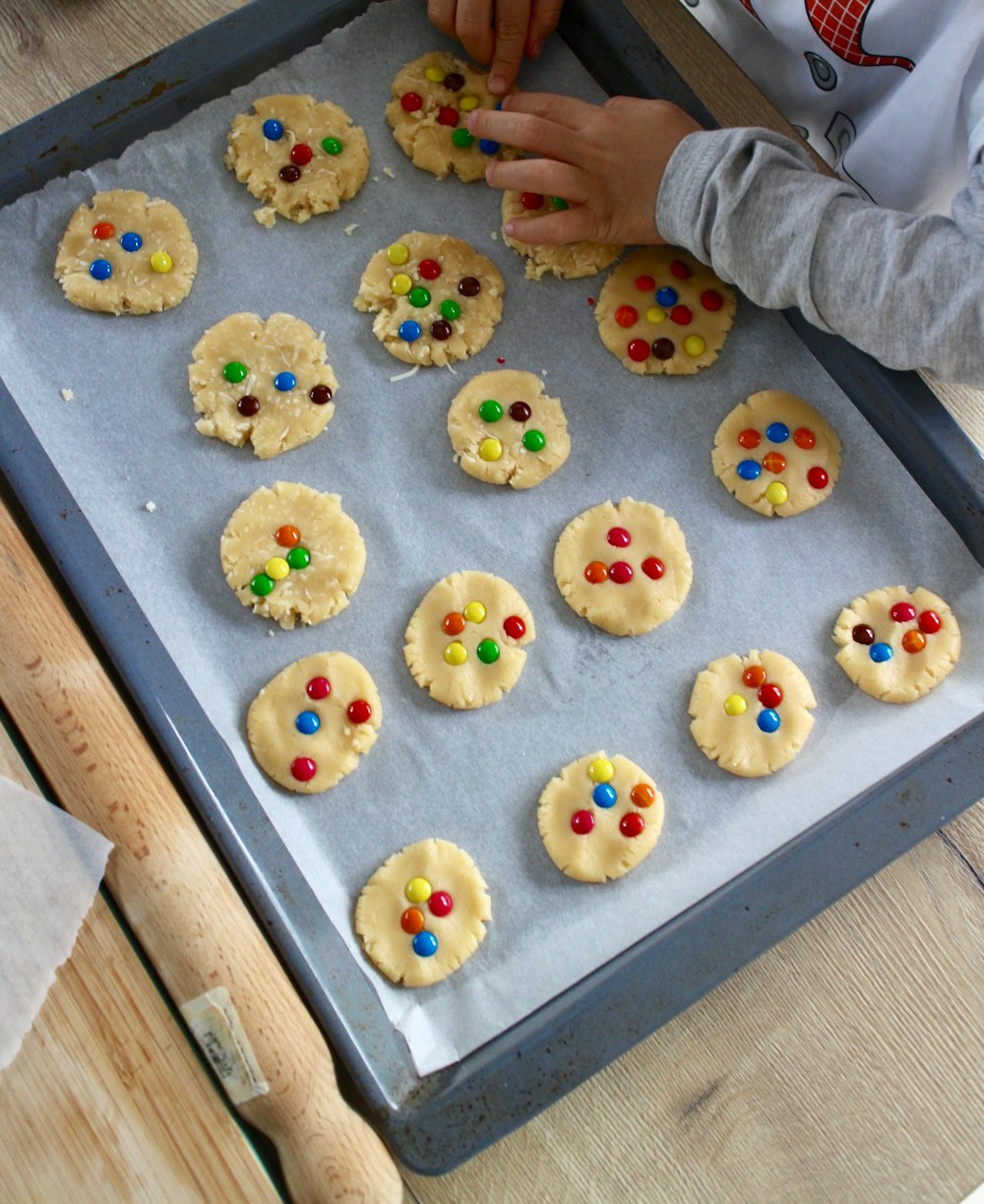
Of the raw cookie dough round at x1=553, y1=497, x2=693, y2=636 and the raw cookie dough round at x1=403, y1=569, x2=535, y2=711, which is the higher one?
the raw cookie dough round at x1=553, y1=497, x2=693, y2=636

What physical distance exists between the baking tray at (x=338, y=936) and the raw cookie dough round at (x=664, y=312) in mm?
105

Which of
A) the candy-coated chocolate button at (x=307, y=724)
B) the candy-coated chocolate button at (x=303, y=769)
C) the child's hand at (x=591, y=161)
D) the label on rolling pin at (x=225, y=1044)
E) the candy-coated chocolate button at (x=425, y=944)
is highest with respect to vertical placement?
the child's hand at (x=591, y=161)

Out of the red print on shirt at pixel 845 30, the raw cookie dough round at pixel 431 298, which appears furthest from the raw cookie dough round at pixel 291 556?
the red print on shirt at pixel 845 30

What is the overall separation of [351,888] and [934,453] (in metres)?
0.63

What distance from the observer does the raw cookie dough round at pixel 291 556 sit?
0.90 meters

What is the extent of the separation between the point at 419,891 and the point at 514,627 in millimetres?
233

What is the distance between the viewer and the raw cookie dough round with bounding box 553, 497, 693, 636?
3.01 feet

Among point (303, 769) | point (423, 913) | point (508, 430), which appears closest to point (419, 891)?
point (423, 913)

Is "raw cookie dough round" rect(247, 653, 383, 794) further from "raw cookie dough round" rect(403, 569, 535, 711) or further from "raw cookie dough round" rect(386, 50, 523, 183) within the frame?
"raw cookie dough round" rect(386, 50, 523, 183)

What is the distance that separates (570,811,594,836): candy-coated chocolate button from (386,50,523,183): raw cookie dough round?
60 cm

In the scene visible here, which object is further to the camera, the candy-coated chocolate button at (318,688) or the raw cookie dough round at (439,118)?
the raw cookie dough round at (439,118)

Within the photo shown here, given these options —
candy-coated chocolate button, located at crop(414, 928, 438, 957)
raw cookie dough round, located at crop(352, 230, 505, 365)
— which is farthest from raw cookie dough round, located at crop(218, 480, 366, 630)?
candy-coated chocolate button, located at crop(414, 928, 438, 957)

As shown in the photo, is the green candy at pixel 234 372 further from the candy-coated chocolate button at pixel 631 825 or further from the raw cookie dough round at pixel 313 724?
the candy-coated chocolate button at pixel 631 825

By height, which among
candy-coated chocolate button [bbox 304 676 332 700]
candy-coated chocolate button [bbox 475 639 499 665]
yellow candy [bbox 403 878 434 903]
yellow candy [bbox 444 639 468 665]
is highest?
candy-coated chocolate button [bbox 475 639 499 665]
